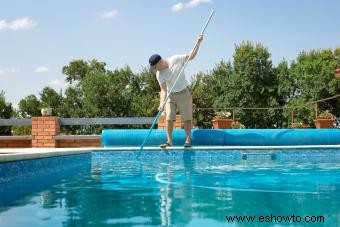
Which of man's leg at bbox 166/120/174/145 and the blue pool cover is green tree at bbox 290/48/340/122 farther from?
man's leg at bbox 166/120/174/145

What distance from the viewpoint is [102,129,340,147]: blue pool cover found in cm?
809

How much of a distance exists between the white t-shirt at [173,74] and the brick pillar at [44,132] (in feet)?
10.6

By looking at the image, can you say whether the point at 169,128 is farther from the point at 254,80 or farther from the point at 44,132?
the point at 254,80

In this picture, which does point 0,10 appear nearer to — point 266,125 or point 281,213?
point 281,213

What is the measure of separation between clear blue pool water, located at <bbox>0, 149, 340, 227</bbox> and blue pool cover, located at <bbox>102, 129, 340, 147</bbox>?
2390 millimetres

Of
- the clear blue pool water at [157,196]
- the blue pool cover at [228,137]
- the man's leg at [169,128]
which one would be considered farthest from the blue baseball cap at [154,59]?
the clear blue pool water at [157,196]

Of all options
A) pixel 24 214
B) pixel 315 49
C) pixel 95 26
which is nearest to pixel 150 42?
pixel 95 26

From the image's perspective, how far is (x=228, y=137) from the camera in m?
8.26

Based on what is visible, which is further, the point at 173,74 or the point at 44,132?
the point at 44,132

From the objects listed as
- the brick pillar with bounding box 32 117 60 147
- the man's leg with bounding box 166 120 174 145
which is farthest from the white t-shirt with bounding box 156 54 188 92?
the brick pillar with bounding box 32 117 60 147

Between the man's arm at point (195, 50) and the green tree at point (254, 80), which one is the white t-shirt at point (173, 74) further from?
the green tree at point (254, 80)

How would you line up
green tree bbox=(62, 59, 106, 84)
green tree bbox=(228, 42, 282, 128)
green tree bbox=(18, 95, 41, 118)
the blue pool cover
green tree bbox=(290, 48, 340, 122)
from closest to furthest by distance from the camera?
1. the blue pool cover
2. green tree bbox=(290, 48, 340, 122)
3. green tree bbox=(228, 42, 282, 128)
4. green tree bbox=(18, 95, 41, 118)
5. green tree bbox=(62, 59, 106, 84)

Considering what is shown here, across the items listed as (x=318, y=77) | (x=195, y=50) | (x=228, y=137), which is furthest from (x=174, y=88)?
(x=318, y=77)

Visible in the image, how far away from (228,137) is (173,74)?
1.88 m
